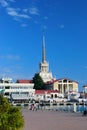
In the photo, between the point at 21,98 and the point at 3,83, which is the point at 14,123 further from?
the point at 3,83

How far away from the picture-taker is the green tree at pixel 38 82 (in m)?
136

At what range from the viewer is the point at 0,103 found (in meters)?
15.2

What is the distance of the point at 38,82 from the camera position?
140 metres

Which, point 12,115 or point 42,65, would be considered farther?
point 42,65

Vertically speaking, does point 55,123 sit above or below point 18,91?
below

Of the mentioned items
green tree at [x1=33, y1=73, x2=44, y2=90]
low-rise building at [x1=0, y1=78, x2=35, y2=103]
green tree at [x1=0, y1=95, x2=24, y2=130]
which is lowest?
green tree at [x1=0, y1=95, x2=24, y2=130]

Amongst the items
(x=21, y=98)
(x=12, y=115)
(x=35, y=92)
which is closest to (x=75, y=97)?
(x=35, y=92)

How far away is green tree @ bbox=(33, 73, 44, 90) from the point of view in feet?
447

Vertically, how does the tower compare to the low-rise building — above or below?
above

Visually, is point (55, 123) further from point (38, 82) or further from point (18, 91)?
point (38, 82)

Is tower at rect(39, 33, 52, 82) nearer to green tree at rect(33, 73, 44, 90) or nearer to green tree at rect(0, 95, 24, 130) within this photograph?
green tree at rect(33, 73, 44, 90)

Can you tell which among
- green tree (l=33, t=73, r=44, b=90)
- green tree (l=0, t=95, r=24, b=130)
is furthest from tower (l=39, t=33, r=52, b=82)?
green tree (l=0, t=95, r=24, b=130)

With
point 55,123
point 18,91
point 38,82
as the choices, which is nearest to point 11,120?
point 55,123

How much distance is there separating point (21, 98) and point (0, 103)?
102 metres
